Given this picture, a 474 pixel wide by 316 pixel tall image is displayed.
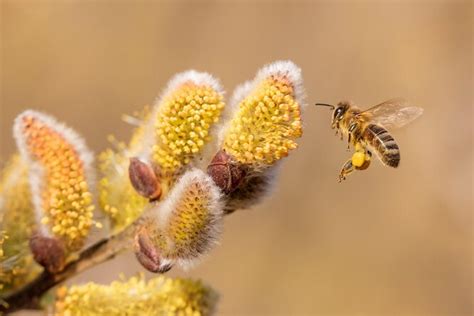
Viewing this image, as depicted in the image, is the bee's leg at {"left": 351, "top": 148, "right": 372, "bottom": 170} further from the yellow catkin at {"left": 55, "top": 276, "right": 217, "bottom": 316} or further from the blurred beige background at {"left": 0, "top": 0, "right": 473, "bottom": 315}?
the blurred beige background at {"left": 0, "top": 0, "right": 473, "bottom": 315}

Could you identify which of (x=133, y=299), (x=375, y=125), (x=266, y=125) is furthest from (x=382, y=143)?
(x=133, y=299)

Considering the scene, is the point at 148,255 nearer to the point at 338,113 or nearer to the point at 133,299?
the point at 133,299

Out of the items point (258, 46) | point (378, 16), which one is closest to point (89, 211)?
point (258, 46)

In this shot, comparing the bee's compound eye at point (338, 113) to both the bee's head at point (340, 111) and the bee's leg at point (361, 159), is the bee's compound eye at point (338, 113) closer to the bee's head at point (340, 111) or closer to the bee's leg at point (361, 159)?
the bee's head at point (340, 111)

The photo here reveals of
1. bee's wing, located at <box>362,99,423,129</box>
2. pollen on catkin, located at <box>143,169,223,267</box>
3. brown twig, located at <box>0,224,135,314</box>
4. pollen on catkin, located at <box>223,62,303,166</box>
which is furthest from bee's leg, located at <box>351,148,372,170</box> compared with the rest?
brown twig, located at <box>0,224,135,314</box>

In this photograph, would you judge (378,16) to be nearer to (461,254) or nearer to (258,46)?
(258,46)

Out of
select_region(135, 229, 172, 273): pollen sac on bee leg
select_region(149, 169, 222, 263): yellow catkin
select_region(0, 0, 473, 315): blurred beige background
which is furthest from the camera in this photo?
select_region(0, 0, 473, 315): blurred beige background

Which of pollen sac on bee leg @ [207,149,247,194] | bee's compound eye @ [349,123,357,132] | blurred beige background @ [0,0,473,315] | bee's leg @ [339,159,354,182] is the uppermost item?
pollen sac on bee leg @ [207,149,247,194]
